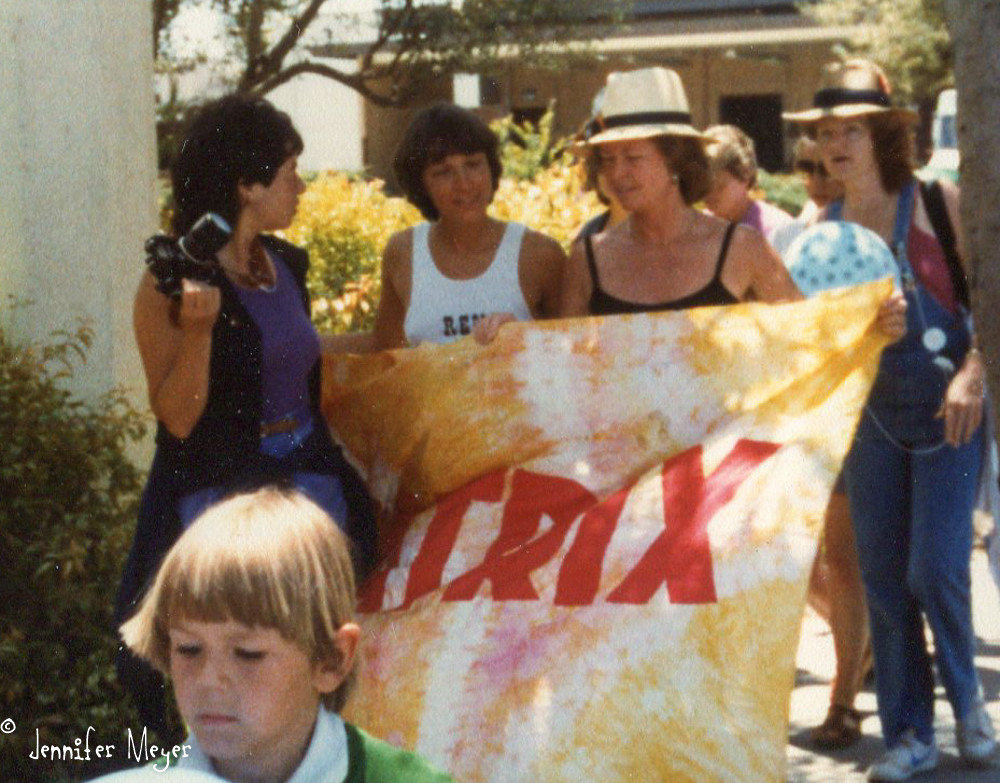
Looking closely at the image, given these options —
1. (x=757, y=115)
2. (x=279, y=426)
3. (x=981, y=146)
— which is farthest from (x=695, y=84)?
(x=981, y=146)

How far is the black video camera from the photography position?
13.4 ft

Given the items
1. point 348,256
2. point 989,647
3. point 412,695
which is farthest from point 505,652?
point 348,256

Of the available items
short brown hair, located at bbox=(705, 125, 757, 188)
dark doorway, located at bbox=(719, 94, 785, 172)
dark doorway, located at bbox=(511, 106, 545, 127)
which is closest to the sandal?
short brown hair, located at bbox=(705, 125, 757, 188)

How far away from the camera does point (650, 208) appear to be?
16.4 feet

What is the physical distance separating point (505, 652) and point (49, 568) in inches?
60.4

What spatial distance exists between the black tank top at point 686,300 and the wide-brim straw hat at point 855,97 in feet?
2.85

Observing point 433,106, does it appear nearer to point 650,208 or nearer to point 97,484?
point 650,208

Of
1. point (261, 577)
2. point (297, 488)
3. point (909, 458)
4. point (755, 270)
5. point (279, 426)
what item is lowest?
point (909, 458)

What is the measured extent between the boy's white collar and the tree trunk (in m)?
2.03

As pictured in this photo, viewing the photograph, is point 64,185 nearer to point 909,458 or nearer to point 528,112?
point 909,458

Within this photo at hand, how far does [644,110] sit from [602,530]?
4.12ft

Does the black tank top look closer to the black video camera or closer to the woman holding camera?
the woman holding camera

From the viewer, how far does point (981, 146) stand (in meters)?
3.98

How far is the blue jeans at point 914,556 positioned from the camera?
546cm
